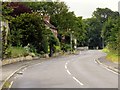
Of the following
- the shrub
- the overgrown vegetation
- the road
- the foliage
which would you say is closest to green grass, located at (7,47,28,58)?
the shrub

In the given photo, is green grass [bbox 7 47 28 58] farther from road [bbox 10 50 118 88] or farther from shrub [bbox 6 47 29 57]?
road [bbox 10 50 118 88]

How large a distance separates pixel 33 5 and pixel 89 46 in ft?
207

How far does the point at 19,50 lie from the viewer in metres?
50.2

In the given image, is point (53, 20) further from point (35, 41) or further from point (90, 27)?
point (90, 27)

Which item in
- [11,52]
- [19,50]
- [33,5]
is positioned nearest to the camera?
[11,52]

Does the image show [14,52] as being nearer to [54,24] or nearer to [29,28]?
[29,28]

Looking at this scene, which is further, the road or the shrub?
the shrub

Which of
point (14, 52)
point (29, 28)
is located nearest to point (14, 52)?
point (14, 52)

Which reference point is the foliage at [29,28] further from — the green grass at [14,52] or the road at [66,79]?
the road at [66,79]

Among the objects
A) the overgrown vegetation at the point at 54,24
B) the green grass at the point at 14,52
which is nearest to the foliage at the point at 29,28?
the overgrown vegetation at the point at 54,24

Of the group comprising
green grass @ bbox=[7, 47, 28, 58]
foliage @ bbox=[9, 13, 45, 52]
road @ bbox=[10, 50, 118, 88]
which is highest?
foliage @ bbox=[9, 13, 45, 52]

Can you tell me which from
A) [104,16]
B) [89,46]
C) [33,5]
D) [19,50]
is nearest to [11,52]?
[19,50]

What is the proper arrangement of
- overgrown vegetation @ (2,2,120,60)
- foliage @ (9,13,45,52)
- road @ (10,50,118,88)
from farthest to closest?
foliage @ (9,13,45,52)
overgrown vegetation @ (2,2,120,60)
road @ (10,50,118,88)

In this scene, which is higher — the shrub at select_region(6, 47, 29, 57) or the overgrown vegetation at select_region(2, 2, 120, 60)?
the overgrown vegetation at select_region(2, 2, 120, 60)
